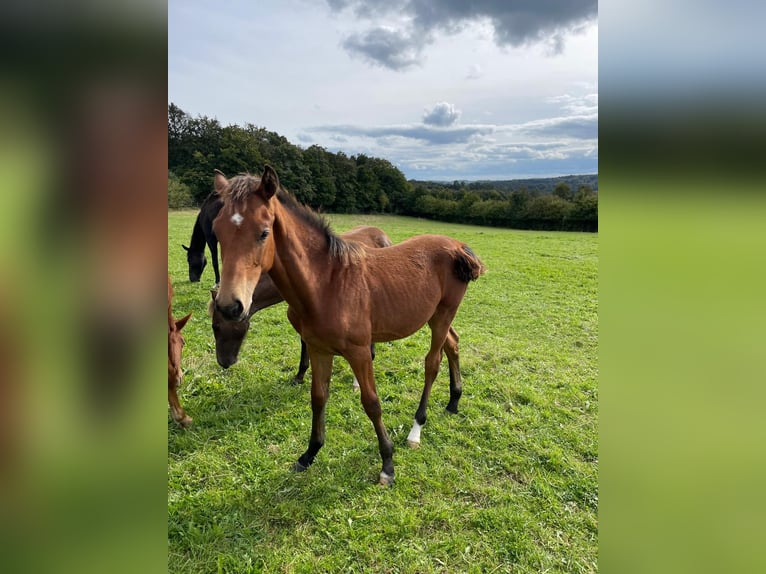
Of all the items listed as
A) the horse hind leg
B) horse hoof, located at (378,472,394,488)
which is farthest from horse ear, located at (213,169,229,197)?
horse hoof, located at (378,472,394,488)

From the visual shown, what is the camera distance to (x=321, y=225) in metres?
2.99

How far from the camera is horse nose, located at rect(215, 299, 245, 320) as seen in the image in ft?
6.99

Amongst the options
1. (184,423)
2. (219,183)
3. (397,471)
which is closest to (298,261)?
(219,183)

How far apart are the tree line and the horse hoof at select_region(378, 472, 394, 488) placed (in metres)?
15.9

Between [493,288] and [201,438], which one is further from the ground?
[493,288]

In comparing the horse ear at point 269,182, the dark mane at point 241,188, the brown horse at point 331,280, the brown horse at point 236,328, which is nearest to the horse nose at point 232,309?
the brown horse at point 331,280

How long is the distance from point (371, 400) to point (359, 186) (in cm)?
4497
